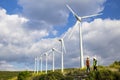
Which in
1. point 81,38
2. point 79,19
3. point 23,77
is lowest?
point 23,77

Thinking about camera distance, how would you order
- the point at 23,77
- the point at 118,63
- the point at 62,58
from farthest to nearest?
the point at 23,77
the point at 62,58
the point at 118,63

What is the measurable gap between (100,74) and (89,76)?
157 cm

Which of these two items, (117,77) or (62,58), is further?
(62,58)

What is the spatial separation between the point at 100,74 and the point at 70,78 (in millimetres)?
5336

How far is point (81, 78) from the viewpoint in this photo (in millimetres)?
44312

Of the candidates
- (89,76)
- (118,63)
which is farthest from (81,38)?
(89,76)

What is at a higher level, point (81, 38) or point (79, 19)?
point (79, 19)

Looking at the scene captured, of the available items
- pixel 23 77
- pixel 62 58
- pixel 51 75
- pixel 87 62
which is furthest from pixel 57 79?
pixel 23 77

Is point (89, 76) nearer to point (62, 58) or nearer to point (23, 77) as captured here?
point (62, 58)

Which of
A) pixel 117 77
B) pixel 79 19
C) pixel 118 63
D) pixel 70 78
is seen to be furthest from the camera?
pixel 79 19

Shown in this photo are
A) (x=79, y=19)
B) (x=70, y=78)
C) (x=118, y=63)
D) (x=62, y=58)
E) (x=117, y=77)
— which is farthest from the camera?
(x=62, y=58)

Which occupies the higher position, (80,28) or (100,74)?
(80,28)

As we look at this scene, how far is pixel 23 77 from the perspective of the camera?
83062 millimetres

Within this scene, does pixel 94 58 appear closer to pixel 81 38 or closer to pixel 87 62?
pixel 87 62
